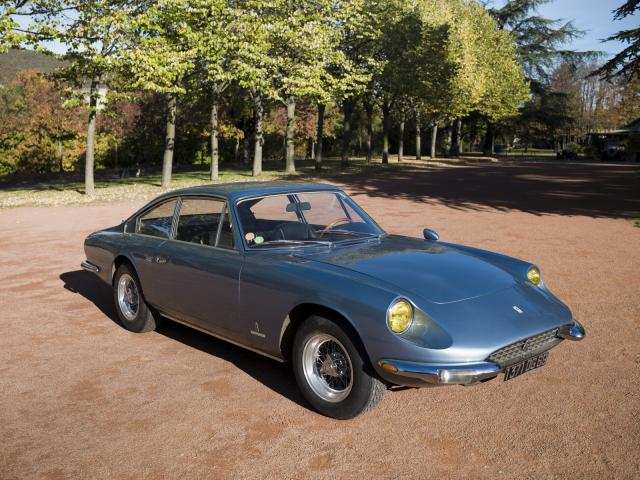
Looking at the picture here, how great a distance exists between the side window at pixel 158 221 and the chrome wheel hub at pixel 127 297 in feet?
1.74

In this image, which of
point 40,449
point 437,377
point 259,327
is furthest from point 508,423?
point 40,449

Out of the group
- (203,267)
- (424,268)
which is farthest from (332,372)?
(203,267)

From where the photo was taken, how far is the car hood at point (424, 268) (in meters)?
3.83

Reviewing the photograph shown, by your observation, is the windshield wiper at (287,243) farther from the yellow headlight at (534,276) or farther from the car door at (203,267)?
the yellow headlight at (534,276)

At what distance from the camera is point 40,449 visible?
3.63 meters

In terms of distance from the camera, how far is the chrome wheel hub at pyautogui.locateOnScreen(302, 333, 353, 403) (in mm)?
3855

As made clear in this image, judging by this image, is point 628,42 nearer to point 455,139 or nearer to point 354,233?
point 354,233

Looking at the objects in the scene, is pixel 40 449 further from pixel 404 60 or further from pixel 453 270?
pixel 404 60

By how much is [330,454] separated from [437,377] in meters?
0.79

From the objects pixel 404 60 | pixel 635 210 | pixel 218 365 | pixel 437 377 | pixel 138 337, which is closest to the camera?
pixel 437 377

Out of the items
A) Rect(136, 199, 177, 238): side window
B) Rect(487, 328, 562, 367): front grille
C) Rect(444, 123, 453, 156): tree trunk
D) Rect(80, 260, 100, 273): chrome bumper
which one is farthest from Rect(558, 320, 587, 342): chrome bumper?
Rect(444, 123, 453, 156): tree trunk

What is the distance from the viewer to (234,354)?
17.3 feet

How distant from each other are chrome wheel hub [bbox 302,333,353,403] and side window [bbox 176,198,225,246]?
1.40 m

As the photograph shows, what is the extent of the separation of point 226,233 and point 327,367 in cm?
148
